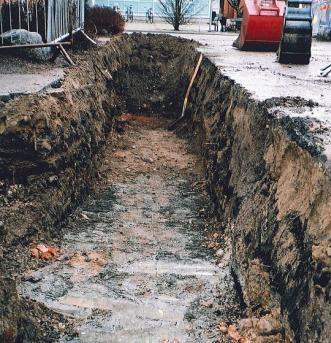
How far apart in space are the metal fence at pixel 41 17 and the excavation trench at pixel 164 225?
2.98ft

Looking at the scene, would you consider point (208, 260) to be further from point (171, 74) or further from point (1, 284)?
point (171, 74)

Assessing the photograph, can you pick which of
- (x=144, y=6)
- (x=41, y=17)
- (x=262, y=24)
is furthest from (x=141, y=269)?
(x=144, y=6)

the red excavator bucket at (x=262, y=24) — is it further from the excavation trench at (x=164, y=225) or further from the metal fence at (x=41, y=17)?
the metal fence at (x=41, y=17)

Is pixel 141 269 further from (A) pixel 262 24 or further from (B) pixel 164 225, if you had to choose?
(A) pixel 262 24

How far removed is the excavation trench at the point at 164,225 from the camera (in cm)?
360

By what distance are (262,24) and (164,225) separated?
6.81 m

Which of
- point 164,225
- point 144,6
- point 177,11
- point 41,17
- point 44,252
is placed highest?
point 144,6

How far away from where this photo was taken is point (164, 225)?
21.6 feet

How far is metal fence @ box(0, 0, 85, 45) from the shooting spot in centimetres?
905

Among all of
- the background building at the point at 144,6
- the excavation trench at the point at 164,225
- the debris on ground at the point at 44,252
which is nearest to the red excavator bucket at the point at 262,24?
the excavation trench at the point at 164,225

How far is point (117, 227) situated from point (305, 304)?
349 centimetres

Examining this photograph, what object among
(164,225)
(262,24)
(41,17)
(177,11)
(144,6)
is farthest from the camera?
(144,6)

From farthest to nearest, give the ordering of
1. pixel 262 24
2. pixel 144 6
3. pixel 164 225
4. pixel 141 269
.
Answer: pixel 144 6 → pixel 262 24 → pixel 164 225 → pixel 141 269

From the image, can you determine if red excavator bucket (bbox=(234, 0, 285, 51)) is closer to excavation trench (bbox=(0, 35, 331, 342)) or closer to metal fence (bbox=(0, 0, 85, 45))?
excavation trench (bbox=(0, 35, 331, 342))
